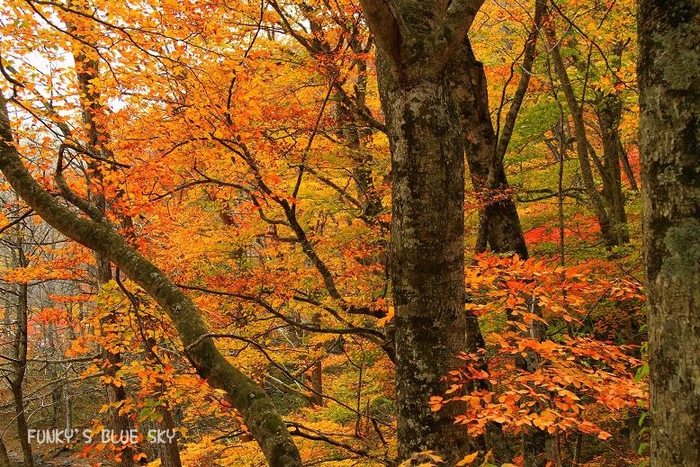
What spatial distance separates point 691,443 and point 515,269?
2757mm

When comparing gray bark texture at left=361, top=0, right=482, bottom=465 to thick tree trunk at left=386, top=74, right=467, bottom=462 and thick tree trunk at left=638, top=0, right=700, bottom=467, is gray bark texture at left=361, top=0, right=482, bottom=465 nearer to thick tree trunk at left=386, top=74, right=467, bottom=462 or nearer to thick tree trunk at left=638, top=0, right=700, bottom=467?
thick tree trunk at left=386, top=74, right=467, bottom=462

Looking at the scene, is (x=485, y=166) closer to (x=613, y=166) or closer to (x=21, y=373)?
(x=613, y=166)

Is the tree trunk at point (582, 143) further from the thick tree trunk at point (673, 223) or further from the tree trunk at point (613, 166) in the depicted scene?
the thick tree trunk at point (673, 223)

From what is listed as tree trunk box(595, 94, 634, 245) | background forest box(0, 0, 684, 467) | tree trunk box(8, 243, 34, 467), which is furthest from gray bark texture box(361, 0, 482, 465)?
tree trunk box(8, 243, 34, 467)

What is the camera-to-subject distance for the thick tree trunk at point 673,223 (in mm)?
1538

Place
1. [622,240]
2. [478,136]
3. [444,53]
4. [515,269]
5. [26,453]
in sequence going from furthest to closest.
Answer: [26,453] → [622,240] → [478,136] → [515,269] → [444,53]

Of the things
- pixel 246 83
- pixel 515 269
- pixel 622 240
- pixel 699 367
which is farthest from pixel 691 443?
pixel 622 240

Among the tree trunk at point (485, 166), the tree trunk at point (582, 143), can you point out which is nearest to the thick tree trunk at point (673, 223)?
the tree trunk at point (485, 166)

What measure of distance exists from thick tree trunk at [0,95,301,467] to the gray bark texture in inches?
30.9

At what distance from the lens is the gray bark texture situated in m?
2.62

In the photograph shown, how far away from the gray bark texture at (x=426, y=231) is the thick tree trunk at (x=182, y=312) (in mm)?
786

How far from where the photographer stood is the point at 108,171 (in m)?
7.28

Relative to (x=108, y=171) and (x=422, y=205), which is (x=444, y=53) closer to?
(x=422, y=205)

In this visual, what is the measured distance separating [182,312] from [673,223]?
246cm
